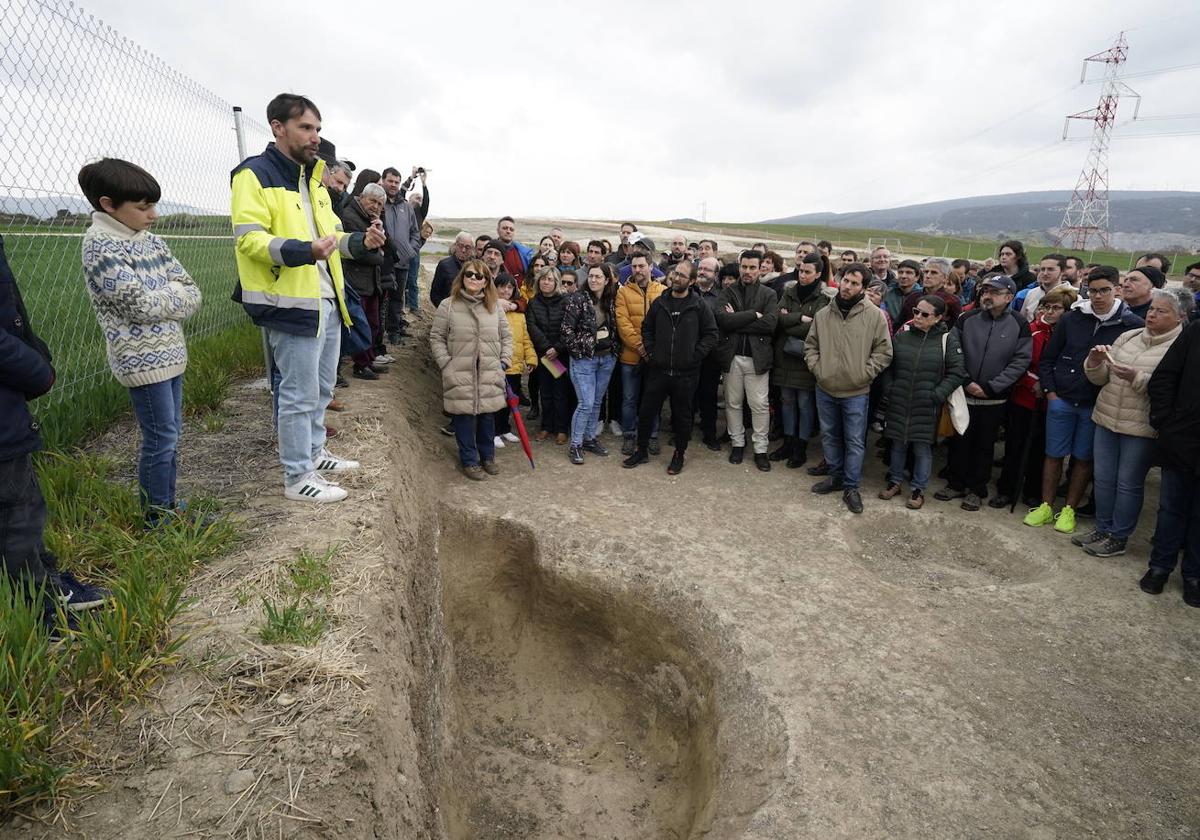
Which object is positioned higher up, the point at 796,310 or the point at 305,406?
the point at 796,310

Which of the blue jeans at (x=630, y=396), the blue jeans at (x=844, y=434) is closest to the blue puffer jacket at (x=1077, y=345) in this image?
the blue jeans at (x=844, y=434)

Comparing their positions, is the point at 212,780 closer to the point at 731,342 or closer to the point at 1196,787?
the point at 1196,787

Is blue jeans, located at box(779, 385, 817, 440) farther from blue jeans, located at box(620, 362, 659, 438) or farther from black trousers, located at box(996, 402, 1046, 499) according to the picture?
black trousers, located at box(996, 402, 1046, 499)

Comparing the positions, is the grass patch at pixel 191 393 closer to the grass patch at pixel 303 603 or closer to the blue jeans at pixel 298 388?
the blue jeans at pixel 298 388

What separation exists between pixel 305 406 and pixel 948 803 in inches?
172

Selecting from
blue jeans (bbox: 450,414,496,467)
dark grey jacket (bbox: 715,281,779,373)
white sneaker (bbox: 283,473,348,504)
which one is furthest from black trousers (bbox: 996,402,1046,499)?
white sneaker (bbox: 283,473,348,504)

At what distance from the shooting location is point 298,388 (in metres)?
4.13

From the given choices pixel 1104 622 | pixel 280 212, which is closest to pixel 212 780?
Answer: pixel 280 212

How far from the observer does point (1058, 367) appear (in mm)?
5992

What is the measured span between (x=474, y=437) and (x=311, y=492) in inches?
98.9

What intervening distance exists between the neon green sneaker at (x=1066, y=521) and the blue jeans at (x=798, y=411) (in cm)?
249

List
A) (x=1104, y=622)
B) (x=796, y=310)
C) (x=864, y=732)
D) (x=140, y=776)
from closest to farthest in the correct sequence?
(x=140, y=776) → (x=864, y=732) → (x=1104, y=622) → (x=796, y=310)

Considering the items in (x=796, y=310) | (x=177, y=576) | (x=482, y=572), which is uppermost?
(x=796, y=310)

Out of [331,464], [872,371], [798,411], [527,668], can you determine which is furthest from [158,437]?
[798,411]
